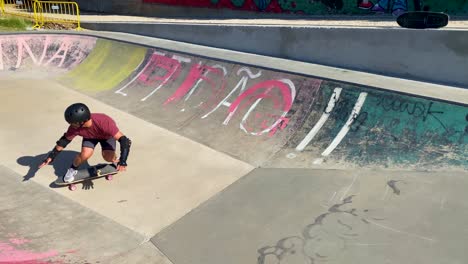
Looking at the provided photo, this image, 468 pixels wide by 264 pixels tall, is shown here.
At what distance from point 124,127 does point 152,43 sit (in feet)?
17.7

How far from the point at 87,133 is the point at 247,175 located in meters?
2.55

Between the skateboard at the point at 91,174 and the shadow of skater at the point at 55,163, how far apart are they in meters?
0.54

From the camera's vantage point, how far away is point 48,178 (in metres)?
6.89

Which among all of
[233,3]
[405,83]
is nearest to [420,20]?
[405,83]

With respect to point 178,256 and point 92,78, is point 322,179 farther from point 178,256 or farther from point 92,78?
point 92,78

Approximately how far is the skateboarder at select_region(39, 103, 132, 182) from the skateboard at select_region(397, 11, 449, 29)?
7.04 metres

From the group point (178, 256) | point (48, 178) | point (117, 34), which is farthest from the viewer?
point (117, 34)

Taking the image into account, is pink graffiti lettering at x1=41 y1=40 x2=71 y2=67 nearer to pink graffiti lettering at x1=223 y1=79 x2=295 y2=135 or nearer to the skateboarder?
pink graffiti lettering at x1=223 y1=79 x2=295 y2=135

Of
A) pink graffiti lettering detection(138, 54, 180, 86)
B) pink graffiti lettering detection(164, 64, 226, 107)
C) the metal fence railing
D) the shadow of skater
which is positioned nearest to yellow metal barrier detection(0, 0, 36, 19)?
the metal fence railing

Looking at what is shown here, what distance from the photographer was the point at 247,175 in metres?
6.94

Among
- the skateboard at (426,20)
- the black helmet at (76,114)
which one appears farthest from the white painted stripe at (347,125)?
the black helmet at (76,114)

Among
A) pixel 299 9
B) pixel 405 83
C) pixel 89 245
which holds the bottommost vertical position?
pixel 89 245

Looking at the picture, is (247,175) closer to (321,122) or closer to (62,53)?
(321,122)

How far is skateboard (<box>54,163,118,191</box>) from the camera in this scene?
6510mm
